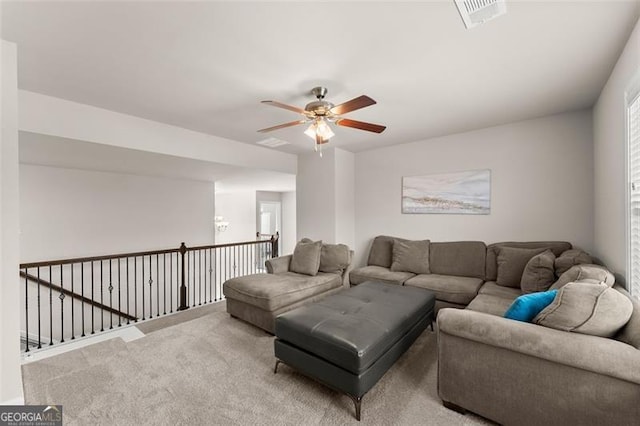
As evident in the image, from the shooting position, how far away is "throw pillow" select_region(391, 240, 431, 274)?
3.76 m

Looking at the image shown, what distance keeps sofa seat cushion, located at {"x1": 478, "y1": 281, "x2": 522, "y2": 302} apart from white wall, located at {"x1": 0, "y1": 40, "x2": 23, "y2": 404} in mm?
3960

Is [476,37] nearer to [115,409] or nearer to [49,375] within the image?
[115,409]

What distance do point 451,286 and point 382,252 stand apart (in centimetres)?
131

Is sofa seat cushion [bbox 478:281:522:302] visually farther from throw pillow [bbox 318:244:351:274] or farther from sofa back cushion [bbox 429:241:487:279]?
throw pillow [bbox 318:244:351:274]

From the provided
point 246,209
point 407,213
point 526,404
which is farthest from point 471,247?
point 246,209

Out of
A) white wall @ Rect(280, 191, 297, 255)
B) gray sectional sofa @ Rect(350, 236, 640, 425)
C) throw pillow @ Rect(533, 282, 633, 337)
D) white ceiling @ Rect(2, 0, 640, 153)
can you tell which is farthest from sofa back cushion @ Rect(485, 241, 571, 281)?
white wall @ Rect(280, 191, 297, 255)

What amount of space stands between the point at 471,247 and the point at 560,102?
1.87 metres

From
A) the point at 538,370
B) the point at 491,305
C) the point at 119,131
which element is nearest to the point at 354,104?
the point at 538,370

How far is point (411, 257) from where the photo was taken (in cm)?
385

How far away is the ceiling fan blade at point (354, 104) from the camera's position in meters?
1.92

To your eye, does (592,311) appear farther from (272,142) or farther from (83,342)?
(83,342)

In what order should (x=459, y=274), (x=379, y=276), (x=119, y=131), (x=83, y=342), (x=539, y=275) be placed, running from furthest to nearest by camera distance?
(x=379, y=276) < (x=459, y=274) < (x=119, y=131) < (x=83, y=342) < (x=539, y=275)

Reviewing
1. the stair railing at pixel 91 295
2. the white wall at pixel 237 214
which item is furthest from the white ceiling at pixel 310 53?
the white wall at pixel 237 214

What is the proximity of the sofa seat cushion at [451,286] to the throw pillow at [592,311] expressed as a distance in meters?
1.50
